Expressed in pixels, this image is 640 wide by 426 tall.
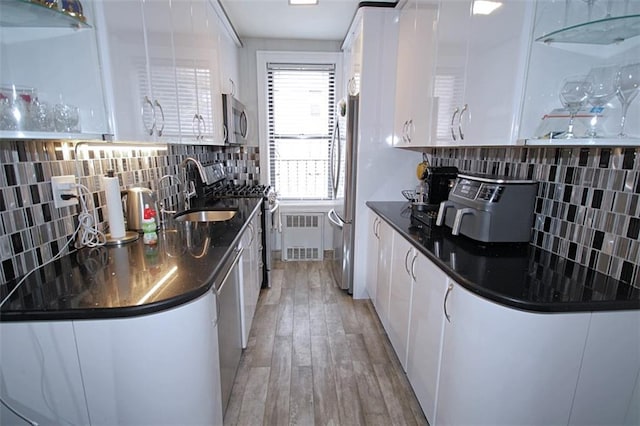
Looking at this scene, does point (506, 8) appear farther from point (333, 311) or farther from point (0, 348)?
point (333, 311)

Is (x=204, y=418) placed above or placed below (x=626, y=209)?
below

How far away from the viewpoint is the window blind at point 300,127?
3809 millimetres

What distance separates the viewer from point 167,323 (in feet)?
3.36

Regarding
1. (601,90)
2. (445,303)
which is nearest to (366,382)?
(445,303)

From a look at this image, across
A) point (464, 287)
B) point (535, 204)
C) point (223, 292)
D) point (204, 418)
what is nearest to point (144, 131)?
point (223, 292)

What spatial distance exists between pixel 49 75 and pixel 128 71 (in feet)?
0.90

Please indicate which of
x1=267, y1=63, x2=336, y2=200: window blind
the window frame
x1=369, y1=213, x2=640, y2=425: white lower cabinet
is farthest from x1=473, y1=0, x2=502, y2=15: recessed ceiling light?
x1=267, y1=63, x2=336, y2=200: window blind

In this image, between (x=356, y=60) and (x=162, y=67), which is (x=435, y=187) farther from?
(x=162, y=67)

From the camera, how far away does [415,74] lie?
2250 millimetres

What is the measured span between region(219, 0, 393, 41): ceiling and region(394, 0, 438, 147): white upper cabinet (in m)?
0.55

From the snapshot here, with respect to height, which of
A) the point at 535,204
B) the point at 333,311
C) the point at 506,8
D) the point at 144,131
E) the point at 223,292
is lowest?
the point at 333,311

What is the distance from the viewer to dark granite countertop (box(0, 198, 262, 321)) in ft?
3.17

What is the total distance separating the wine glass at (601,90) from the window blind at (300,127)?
2.94 m

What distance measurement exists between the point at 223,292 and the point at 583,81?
1708 millimetres
